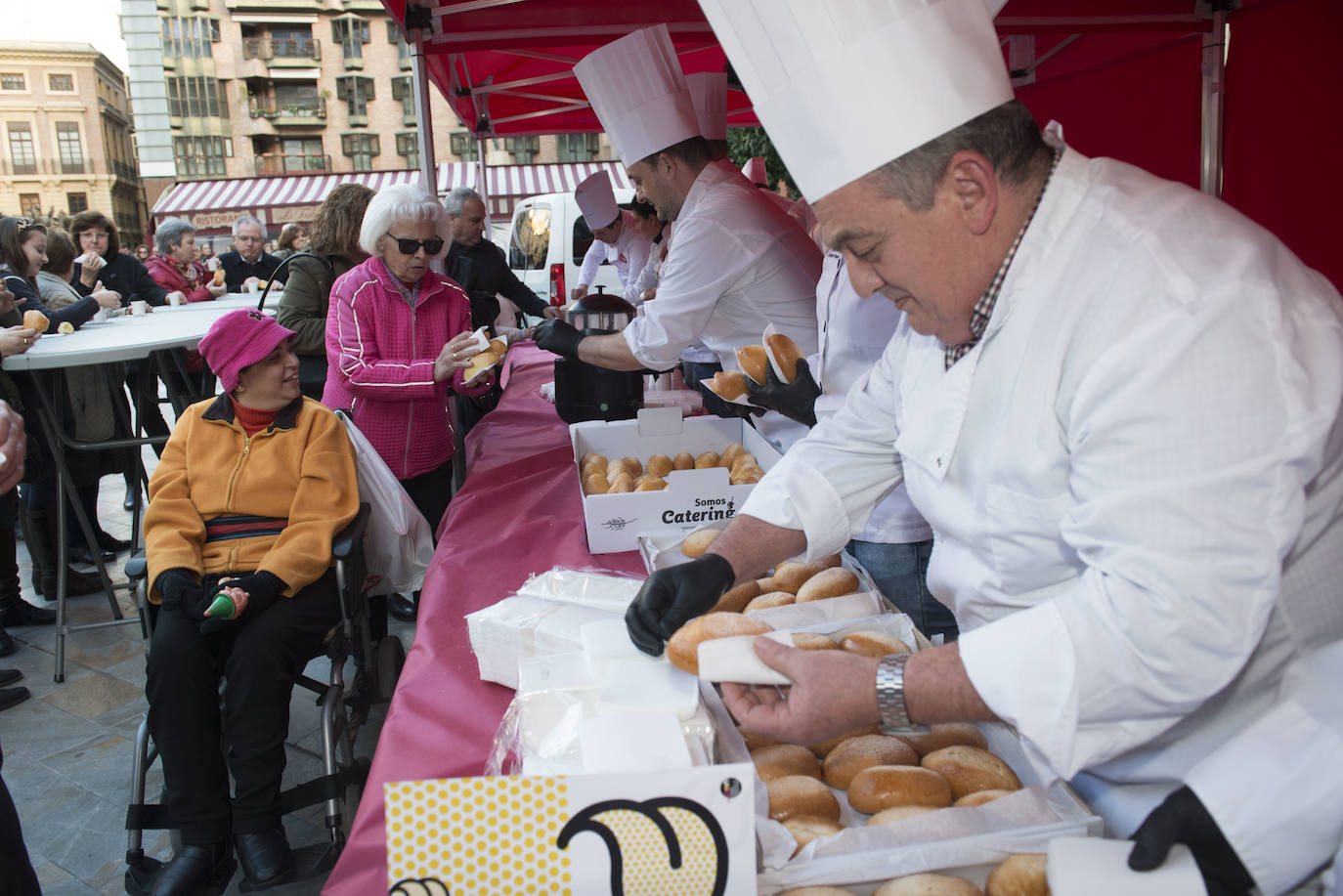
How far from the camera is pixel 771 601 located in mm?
1562

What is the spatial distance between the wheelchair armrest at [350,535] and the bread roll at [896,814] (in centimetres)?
180

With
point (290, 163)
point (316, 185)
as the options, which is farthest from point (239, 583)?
point (290, 163)

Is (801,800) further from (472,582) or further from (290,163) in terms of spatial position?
(290,163)

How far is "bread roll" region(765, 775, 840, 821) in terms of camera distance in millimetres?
1075

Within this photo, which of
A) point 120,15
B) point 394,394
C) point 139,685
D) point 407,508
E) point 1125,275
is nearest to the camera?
point 1125,275

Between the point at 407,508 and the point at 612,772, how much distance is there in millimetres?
2080

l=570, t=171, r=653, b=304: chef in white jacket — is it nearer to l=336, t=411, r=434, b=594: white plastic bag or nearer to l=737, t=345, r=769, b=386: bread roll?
l=336, t=411, r=434, b=594: white plastic bag

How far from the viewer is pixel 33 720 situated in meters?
3.46

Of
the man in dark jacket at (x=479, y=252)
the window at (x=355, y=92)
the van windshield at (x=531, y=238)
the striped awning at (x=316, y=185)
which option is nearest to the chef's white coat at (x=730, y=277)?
the man in dark jacket at (x=479, y=252)

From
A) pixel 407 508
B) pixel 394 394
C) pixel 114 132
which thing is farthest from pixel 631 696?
pixel 114 132

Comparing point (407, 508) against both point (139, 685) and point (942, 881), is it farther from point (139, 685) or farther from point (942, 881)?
point (942, 881)

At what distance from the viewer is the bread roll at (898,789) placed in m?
1.07

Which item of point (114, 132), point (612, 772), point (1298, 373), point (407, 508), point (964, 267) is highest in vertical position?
point (114, 132)

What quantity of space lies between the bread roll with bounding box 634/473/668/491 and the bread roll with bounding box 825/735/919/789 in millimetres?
1069
